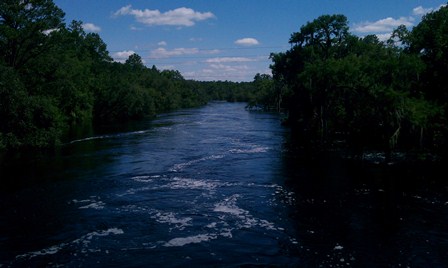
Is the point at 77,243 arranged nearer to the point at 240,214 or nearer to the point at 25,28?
the point at 240,214

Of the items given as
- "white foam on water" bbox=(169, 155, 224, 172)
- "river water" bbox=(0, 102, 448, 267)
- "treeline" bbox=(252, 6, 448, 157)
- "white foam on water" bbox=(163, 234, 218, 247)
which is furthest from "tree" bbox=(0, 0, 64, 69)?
"white foam on water" bbox=(163, 234, 218, 247)

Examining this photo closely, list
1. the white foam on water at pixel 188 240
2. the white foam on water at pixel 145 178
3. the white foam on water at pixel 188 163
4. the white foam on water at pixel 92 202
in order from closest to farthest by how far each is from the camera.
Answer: the white foam on water at pixel 188 240
the white foam on water at pixel 92 202
the white foam on water at pixel 145 178
the white foam on water at pixel 188 163

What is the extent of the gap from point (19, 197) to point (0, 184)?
4405mm

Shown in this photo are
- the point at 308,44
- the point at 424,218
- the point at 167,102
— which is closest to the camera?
the point at 424,218

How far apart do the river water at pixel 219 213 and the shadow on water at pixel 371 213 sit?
2.4 inches

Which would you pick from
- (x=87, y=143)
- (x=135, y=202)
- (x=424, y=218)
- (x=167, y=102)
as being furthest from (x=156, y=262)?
(x=167, y=102)

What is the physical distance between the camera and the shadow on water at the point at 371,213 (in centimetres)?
1488

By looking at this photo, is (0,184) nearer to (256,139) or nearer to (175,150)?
(175,150)

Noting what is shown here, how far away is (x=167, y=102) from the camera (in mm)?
122125

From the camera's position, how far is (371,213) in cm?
1977

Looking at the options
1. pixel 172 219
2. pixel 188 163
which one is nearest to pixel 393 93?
pixel 188 163

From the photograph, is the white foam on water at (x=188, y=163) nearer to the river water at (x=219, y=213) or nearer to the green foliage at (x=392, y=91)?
the river water at (x=219, y=213)

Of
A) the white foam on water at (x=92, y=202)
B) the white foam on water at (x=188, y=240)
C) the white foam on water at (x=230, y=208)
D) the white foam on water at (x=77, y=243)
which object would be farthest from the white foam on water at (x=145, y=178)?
the white foam on water at (x=188, y=240)

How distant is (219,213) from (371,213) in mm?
7380
